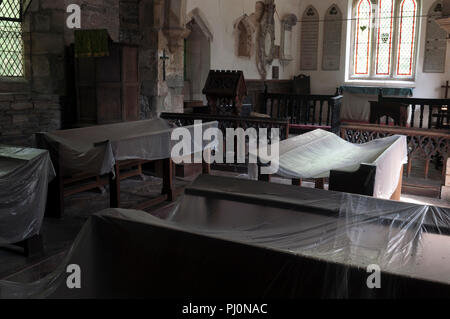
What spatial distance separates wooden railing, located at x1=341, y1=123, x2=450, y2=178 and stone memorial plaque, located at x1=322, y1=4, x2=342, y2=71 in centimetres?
782

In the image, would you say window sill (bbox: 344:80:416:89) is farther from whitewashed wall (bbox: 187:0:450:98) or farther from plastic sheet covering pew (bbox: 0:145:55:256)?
plastic sheet covering pew (bbox: 0:145:55:256)

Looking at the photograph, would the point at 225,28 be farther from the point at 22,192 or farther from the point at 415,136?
the point at 22,192

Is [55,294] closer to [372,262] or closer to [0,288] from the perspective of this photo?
[0,288]

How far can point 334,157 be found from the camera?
397 cm

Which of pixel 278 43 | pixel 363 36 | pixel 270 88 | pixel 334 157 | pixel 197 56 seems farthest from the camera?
pixel 363 36

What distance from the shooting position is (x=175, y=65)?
25.0ft

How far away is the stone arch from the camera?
887 cm

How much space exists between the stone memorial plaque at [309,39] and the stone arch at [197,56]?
15.9 feet

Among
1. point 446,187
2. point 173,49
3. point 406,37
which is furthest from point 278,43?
point 446,187

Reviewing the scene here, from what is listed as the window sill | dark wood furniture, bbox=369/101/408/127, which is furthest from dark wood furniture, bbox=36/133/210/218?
the window sill

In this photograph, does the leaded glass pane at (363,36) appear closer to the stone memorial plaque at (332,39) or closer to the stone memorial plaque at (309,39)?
the stone memorial plaque at (332,39)

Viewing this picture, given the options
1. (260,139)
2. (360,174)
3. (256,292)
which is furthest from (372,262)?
(260,139)

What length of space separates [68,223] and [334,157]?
7.97 ft

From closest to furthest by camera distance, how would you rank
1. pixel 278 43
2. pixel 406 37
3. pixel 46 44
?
pixel 46 44
pixel 278 43
pixel 406 37
